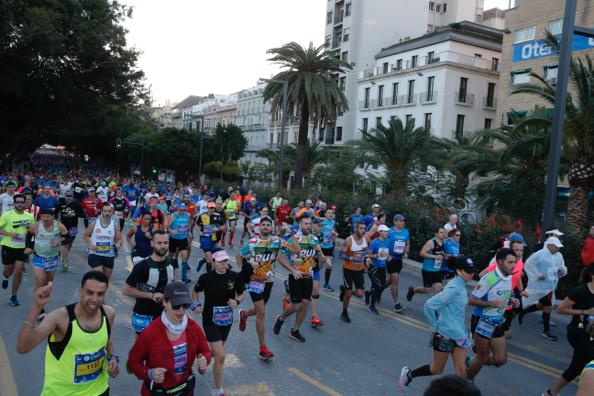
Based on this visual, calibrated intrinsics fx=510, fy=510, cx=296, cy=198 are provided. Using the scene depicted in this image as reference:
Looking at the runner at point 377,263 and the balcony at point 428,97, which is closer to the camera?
the runner at point 377,263

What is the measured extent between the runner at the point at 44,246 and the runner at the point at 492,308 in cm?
647

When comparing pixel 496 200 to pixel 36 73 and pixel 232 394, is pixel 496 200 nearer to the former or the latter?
pixel 232 394

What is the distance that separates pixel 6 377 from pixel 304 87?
25.8m

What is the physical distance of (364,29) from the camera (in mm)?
54000

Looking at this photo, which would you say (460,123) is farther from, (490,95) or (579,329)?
(579,329)

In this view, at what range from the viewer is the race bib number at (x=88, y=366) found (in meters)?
3.64

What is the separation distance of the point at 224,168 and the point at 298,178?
77.2ft

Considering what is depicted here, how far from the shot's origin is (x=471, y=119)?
4238 cm

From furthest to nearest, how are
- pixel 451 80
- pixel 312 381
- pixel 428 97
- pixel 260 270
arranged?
pixel 428 97
pixel 451 80
pixel 260 270
pixel 312 381

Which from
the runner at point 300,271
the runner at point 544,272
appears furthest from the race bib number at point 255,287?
the runner at point 544,272

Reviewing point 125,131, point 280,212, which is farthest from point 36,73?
point 125,131

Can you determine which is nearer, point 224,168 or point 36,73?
point 36,73

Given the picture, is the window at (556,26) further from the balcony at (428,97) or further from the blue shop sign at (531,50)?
the balcony at (428,97)

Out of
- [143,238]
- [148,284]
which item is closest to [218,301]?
[148,284]
